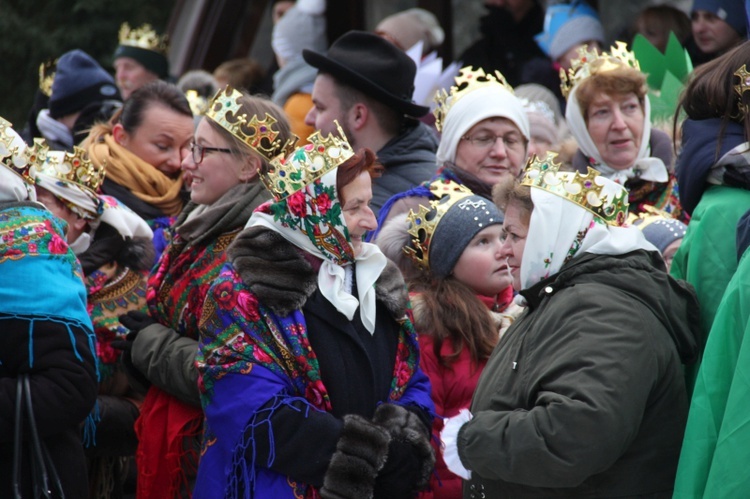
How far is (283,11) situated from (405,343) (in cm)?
608

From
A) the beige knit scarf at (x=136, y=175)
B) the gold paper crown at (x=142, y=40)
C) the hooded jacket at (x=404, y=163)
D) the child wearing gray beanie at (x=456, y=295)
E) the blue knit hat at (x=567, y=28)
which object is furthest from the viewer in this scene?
the gold paper crown at (x=142, y=40)

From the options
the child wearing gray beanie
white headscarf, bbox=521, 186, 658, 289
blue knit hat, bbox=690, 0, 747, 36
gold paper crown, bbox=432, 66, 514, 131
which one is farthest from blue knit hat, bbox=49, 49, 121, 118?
white headscarf, bbox=521, 186, 658, 289

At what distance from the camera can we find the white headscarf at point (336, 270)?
12.5 ft

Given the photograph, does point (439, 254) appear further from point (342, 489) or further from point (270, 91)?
point (270, 91)

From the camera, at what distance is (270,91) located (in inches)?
371

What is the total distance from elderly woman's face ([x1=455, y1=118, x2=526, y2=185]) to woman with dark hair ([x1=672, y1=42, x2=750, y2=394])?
149 centimetres

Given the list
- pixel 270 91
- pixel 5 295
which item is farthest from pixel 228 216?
pixel 270 91

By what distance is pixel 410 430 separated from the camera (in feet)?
12.5

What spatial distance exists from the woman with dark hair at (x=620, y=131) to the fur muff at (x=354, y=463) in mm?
2232

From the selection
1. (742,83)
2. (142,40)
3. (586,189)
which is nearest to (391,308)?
(586,189)

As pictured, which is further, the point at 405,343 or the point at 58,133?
the point at 58,133

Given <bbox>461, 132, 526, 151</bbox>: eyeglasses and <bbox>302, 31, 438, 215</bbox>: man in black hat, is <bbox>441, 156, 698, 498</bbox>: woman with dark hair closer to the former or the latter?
<bbox>461, 132, 526, 151</bbox>: eyeglasses

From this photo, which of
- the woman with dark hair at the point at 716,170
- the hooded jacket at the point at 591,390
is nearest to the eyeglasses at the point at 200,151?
the hooded jacket at the point at 591,390

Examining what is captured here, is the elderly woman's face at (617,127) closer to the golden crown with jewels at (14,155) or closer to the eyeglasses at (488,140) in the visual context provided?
the eyeglasses at (488,140)
